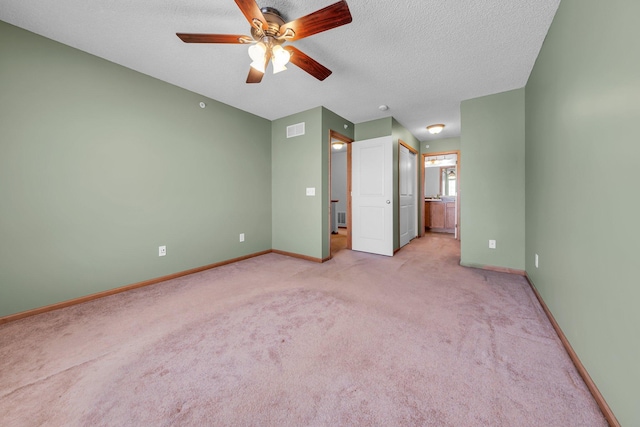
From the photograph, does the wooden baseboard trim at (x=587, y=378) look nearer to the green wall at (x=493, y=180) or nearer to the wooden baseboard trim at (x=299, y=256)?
the green wall at (x=493, y=180)

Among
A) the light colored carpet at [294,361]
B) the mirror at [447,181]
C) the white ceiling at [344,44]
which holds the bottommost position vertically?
the light colored carpet at [294,361]

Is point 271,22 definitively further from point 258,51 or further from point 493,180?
point 493,180

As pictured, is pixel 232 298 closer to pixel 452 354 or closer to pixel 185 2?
pixel 452 354

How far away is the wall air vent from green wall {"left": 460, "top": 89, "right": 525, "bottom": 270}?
239 cm

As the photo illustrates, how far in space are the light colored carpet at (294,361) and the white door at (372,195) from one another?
5.32 ft

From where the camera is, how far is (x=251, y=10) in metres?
1.45

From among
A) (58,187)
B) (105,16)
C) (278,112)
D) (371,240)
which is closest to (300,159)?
(278,112)

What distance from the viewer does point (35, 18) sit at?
1.79 meters

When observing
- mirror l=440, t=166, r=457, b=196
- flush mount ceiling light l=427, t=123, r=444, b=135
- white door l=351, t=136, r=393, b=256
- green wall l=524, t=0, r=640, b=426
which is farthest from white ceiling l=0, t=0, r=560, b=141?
mirror l=440, t=166, r=457, b=196

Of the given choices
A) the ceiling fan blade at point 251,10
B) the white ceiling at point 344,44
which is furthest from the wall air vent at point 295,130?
the ceiling fan blade at point 251,10

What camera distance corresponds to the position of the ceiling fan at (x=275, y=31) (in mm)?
1429

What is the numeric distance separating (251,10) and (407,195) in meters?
4.13

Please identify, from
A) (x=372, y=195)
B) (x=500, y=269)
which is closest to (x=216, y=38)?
(x=372, y=195)

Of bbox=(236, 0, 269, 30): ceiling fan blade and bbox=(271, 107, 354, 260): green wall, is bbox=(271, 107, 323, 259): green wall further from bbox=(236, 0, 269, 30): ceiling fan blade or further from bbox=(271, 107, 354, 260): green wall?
bbox=(236, 0, 269, 30): ceiling fan blade
